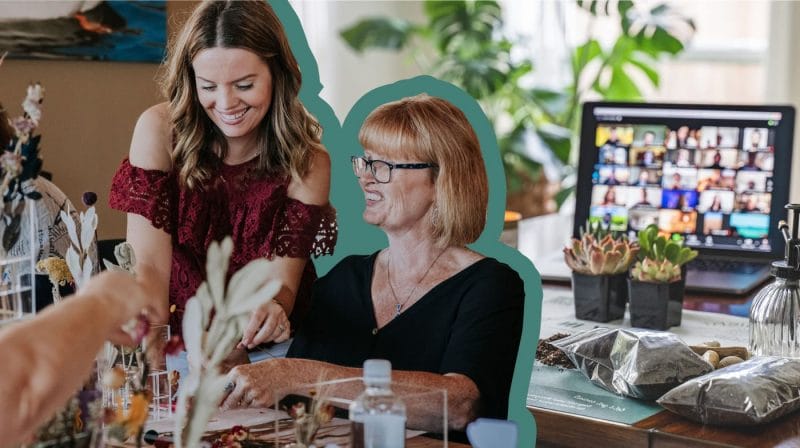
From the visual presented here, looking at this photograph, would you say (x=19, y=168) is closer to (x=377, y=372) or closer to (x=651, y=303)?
(x=377, y=372)

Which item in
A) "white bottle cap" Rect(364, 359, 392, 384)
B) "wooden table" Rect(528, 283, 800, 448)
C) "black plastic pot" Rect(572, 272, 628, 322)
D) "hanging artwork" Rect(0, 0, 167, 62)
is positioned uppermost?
"hanging artwork" Rect(0, 0, 167, 62)

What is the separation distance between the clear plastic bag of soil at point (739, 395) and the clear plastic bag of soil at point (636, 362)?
6 centimetres

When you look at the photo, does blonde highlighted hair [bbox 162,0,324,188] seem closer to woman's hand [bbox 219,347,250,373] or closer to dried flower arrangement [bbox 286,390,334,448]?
woman's hand [bbox 219,347,250,373]

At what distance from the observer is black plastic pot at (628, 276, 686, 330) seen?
7.22 ft

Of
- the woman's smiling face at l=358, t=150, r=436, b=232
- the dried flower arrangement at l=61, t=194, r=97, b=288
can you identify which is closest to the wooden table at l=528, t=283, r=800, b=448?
the woman's smiling face at l=358, t=150, r=436, b=232

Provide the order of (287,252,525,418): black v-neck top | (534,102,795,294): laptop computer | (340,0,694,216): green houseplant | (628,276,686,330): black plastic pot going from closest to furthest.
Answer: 1. (287,252,525,418): black v-neck top
2. (628,276,686,330): black plastic pot
3. (534,102,795,294): laptop computer
4. (340,0,694,216): green houseplant

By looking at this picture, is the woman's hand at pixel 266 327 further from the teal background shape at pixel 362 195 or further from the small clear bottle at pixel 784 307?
the small clear bottle at pixel 784 307

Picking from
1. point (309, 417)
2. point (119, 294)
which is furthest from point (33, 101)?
point (309, 417)

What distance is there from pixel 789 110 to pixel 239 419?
1789mm

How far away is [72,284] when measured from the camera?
165cm

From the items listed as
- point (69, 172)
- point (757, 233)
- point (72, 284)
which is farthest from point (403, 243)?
point (757, 233)

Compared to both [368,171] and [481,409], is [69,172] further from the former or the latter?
[481,409]

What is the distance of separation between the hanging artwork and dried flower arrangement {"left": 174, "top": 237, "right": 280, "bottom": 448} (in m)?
1.50

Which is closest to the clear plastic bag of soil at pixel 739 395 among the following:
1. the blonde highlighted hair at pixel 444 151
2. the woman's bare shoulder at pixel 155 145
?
the blonde highlighted hair at pixel 444 151
